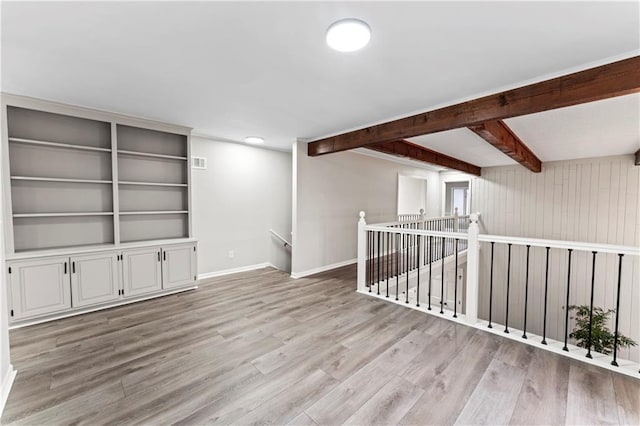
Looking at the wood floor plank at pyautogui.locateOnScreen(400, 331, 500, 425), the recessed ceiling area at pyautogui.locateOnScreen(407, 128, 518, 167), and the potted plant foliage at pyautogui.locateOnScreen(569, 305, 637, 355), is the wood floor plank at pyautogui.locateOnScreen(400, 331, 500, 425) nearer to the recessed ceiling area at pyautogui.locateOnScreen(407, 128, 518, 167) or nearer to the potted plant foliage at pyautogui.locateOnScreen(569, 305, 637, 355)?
the recessed ceiling area at pyautogui.locateOnScreen(407, 128, 518, 167)

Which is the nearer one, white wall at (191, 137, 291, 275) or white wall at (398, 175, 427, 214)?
white wall at (191, 137, 291, 275)

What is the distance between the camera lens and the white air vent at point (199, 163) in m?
4.38

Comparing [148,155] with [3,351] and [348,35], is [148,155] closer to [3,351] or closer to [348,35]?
[3,351]

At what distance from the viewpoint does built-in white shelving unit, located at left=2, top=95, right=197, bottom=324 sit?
287cm

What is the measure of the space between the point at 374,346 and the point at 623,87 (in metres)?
2.80

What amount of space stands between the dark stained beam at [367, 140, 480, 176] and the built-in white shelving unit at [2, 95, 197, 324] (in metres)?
3.15

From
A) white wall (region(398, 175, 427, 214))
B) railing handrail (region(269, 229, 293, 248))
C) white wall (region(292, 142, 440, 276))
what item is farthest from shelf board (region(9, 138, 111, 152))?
white wall (region(398, 175, 427, 214))

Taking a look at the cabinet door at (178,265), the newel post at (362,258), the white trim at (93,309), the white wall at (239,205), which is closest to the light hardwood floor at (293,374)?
the white trim at (93,309)

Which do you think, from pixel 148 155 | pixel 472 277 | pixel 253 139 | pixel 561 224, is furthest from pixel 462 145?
pixel 148 155

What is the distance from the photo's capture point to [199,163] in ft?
14.6

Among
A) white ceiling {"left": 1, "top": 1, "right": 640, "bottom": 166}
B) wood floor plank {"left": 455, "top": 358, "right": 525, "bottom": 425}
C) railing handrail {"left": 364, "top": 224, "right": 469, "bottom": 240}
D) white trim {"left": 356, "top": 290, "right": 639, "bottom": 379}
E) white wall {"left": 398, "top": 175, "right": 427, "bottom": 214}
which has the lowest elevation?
wood floor plank {"left": 455, "top": 358, "right": 525, "bottom": 425}

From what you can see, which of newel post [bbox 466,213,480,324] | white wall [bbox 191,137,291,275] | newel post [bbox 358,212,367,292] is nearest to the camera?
newel post [bbox 466,213,480,324]

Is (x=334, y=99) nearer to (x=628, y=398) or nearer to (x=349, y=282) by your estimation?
(x=349, y=282)

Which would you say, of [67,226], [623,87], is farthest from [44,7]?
[623,87]
